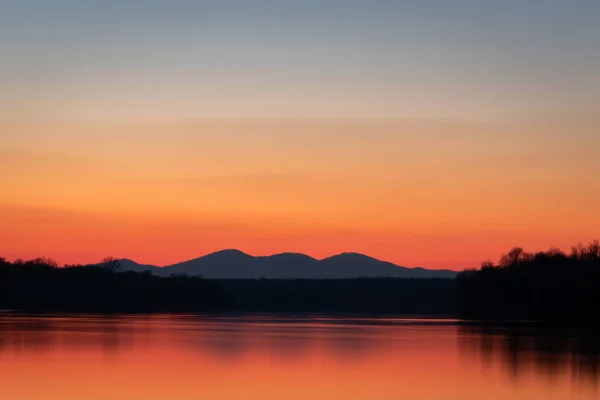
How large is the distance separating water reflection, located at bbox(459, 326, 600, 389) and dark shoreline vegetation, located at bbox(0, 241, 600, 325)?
82.8 ft

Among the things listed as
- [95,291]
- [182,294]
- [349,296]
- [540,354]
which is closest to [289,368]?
[540,354]

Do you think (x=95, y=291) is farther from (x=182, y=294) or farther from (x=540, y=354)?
(x=540, y=354)

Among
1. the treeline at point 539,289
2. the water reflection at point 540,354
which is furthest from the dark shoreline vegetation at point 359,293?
the water reflection at point 540,354

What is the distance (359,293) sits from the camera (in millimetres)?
182500

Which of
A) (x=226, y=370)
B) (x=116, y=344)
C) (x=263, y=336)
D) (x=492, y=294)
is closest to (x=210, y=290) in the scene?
(x=492, y=294)

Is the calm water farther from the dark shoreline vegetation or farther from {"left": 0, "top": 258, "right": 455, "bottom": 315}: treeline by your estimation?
{"left": 0, "top": 258, "right": 455, "bottom": 315}: treeline

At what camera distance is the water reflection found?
1318 inches

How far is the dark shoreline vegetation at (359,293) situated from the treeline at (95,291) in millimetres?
126

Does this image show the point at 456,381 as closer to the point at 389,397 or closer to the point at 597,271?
the point at 389,397

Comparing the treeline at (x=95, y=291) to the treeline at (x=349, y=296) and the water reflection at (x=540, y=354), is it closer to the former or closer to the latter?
the treeline at (x=349, y=296)

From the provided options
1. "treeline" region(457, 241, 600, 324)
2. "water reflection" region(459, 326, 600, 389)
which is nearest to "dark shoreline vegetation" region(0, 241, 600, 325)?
"treeline" region(457, 241, 600, 324)

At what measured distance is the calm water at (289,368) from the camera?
27328mm

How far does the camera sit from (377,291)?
18262cm

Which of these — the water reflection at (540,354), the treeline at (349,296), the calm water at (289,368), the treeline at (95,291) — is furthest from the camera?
the treeline at (349,296)
